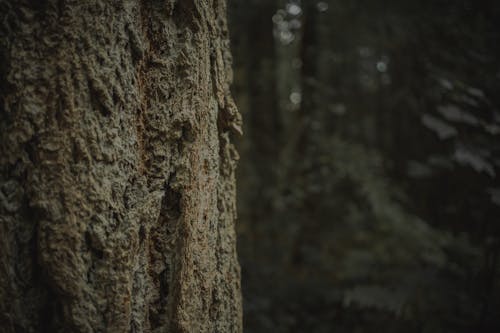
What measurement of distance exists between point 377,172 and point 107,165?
3.67 meters

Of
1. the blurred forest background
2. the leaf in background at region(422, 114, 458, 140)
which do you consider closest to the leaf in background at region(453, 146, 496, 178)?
the blurred forest background

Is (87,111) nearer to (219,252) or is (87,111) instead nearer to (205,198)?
(205,198)

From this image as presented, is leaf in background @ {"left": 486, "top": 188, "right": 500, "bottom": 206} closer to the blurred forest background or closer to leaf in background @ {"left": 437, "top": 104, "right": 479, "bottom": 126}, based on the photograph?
the blurred forest background

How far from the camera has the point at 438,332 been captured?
2570mm

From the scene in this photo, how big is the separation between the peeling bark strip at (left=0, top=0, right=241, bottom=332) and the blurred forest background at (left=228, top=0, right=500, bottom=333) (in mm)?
1124

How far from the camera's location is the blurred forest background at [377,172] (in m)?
2.43

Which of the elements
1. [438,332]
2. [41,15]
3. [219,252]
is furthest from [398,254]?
[41,15]

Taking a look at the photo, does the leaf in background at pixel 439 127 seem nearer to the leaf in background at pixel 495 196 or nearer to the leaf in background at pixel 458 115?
the leaf in background at pixel 458 115

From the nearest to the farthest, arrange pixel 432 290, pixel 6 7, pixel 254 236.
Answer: pixel 6 7, pixel 432 290, pixel 254 236

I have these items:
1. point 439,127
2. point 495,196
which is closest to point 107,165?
point 439,127

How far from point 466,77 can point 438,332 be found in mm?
2021

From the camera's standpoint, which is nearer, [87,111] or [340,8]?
[87,111]

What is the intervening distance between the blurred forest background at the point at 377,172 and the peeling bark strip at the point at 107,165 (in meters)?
1.12

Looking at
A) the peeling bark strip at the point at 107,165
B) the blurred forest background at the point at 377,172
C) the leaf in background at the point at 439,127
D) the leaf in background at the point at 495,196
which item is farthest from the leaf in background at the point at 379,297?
the peeling bark strip at the point at 107,165
